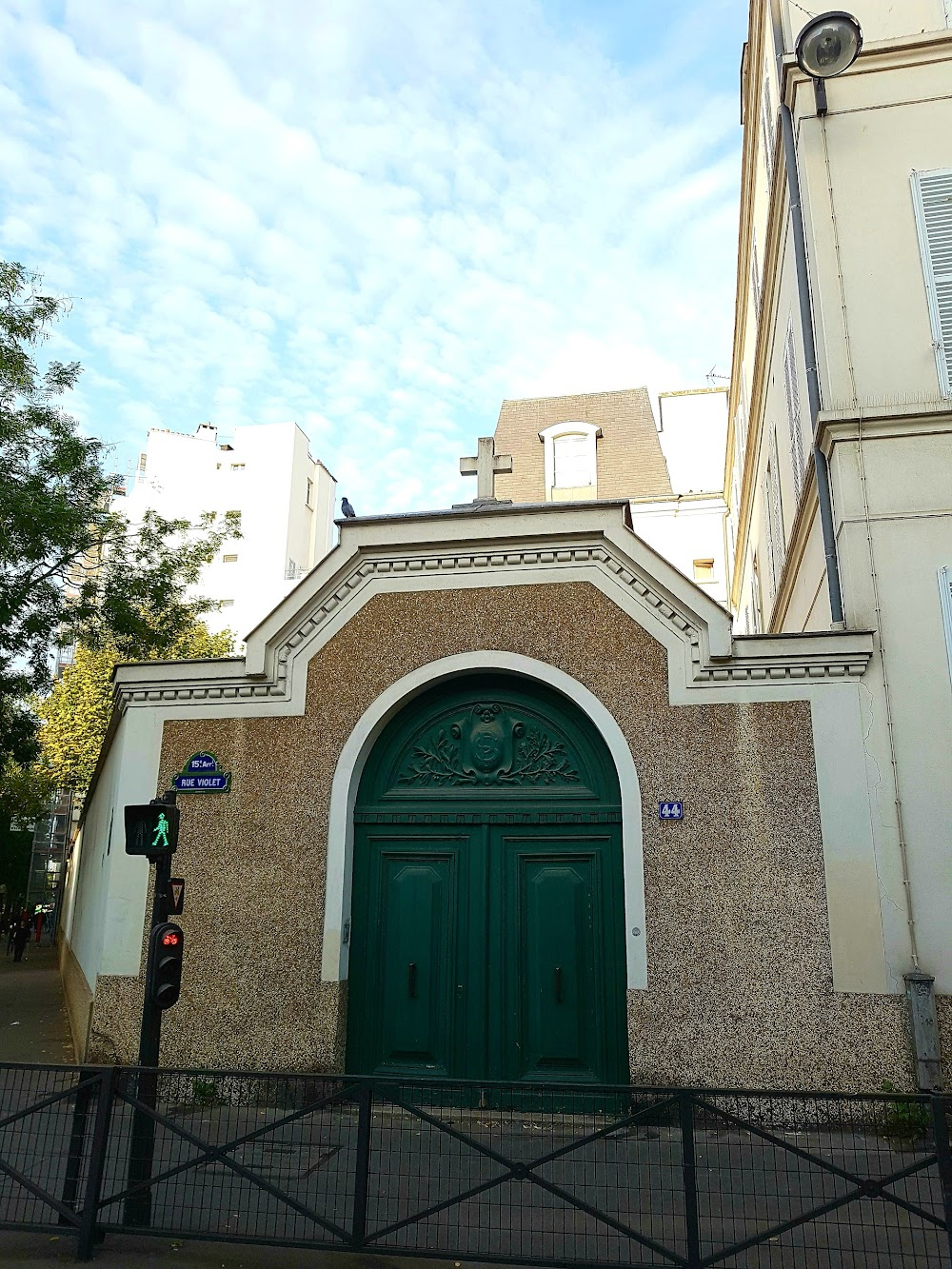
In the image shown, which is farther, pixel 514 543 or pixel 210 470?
pixel 210 470

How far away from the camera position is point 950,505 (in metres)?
8.68

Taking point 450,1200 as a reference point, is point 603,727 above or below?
above

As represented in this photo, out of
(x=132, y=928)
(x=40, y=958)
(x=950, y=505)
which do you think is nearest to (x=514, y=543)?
(x=950, y=505)

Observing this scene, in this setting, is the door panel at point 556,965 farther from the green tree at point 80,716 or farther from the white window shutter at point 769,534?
the green tree at point 80,716

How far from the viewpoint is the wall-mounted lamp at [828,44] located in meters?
8.84

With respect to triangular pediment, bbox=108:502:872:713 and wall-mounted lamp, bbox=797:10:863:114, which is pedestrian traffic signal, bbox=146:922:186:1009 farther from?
wall-mounted lamp, bbox=797:10:863:114

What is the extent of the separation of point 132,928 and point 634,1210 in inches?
237

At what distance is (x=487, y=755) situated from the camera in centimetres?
943

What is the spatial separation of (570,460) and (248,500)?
20082 mm

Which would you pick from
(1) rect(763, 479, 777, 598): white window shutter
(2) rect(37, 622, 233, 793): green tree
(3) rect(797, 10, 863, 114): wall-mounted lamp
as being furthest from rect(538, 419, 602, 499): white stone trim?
(3) rect(797, 10, 863, 114): wall-mounted lamp

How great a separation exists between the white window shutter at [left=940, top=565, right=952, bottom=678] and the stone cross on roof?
4.51 meters

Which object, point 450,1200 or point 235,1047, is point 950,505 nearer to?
point 450,1200

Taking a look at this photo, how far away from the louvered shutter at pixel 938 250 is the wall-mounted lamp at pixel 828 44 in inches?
55.1

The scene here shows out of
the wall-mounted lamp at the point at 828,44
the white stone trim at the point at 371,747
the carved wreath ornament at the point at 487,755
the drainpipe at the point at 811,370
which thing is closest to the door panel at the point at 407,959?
the white stone trim at the point at 371,747
